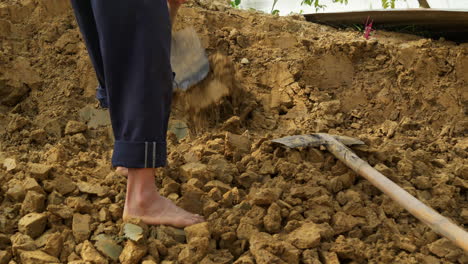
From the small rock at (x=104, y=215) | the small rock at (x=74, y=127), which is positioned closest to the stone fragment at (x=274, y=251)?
the small rock at (x=104, y=215)

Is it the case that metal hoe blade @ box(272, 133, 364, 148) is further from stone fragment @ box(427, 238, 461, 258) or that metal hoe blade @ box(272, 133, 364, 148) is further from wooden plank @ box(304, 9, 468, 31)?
wooden plank @ box(304, 9, 468, 31)

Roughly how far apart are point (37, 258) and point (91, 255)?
0.16 m

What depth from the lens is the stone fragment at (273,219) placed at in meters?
1.68

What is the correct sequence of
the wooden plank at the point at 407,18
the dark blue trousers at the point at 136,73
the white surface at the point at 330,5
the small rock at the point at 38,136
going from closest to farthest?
1. the dark blue trousers at the point at 136,73
2. the small rock at the point at 38,136
3. the wooden plank at the point at 407,18
4. the white surface at the point at 330,5

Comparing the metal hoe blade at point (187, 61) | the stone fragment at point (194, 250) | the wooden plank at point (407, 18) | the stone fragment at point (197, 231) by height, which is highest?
the wooden plank at point (407, 18)

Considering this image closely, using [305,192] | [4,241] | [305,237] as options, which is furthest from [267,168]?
[4,241]

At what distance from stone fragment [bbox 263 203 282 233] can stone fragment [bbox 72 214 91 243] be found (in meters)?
0.61

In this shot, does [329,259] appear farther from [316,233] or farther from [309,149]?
[309,149]

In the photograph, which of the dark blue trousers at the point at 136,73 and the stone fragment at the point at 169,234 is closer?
the dark blue trousers at the point at 136,73

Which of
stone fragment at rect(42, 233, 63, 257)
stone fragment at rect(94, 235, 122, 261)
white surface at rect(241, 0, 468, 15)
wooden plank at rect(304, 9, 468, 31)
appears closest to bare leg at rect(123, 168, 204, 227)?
stone fragment at rect(94, 235, 122, 261)

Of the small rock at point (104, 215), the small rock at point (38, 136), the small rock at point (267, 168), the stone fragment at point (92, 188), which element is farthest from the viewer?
the small rock at point (38, 136)

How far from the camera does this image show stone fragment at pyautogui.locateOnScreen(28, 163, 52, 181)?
179 cm

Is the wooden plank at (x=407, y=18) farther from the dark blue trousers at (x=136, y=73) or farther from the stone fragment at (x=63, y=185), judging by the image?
the stone fragment at (x=63, y=185)

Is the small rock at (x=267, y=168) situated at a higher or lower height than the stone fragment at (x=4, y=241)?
higher
